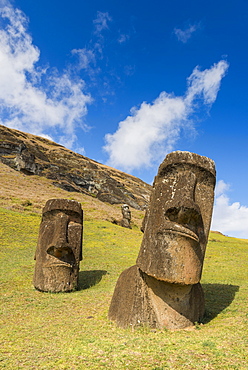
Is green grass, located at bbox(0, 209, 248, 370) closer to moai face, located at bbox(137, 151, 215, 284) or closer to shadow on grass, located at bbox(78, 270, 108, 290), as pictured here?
shadow on grass, located at bbox(78, 270, 108, 290)

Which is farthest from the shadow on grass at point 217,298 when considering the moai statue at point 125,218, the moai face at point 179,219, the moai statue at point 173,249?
the moai statue at point 125,218

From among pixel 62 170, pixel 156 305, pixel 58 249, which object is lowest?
pixel 156 305

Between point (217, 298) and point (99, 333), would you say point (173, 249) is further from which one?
point (217, 298)

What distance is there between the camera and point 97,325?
23.1ft

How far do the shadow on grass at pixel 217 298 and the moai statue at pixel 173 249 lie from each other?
0.83 m

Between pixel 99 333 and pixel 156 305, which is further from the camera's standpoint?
pixel 156 305

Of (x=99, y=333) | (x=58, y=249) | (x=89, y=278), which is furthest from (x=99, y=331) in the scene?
(x=89, y=278)

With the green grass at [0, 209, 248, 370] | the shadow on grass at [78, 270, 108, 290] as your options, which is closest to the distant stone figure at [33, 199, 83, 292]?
the green grass at [0, 209, 248, 370]

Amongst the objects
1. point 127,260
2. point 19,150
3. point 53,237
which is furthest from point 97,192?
point 53,237

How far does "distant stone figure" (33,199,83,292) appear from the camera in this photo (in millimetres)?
10570

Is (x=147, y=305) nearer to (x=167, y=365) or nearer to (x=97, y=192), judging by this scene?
(x=167, y=365)

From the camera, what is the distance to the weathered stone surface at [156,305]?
652 centimetres

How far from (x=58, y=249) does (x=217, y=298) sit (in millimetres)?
5695

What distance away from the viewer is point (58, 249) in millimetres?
10500
